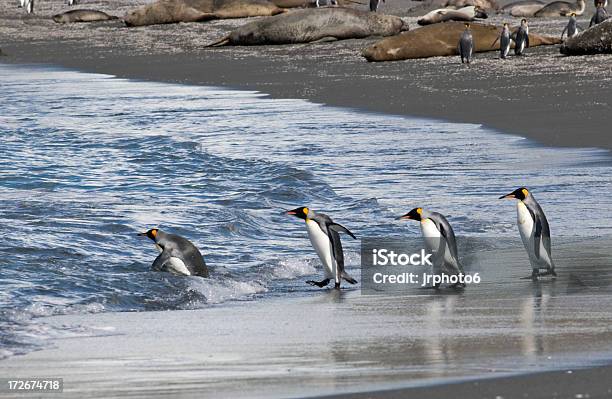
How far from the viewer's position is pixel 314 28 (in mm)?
24703

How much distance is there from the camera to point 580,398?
4141 millimetres

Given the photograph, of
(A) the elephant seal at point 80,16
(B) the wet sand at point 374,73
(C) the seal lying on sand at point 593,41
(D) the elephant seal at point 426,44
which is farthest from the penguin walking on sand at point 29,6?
(C) the seal lying on sand at point 593,41

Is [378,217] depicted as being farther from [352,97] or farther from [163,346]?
[352,97]

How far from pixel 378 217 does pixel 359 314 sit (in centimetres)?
317

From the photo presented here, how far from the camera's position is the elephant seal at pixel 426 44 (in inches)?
813

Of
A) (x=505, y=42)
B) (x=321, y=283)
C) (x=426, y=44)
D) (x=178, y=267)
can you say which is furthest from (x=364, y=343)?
(x=426, y=44)

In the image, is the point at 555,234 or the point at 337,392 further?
the point at 555,234

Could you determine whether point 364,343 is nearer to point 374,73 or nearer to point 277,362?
point 277,362

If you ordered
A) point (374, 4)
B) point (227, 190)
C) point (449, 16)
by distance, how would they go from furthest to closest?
point (374, 4) < point (449, 16) < point (227, 190)

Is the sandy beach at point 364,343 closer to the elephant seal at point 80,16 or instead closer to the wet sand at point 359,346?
the wet sand at point 359,346

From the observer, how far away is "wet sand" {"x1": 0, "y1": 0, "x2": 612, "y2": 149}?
1417 cm

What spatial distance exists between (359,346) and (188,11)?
26.1m

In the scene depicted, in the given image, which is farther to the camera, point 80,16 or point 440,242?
point 80,16

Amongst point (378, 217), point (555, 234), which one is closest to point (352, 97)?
point (378, 217)
